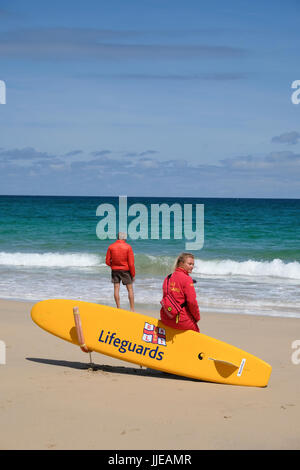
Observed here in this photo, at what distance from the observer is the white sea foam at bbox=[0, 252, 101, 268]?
60.1 feet

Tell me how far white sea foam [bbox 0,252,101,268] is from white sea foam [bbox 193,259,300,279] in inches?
143

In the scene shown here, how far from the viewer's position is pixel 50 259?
19.1 meters

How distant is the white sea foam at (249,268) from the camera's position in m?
16.2

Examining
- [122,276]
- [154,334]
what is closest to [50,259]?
[122,276]

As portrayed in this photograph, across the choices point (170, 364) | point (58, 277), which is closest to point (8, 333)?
point (170, 364)

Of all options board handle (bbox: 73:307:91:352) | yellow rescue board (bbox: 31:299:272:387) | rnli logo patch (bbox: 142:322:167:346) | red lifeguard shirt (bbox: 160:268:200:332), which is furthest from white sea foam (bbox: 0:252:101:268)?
red lifeguard shirt (bbox: 160:268:200:332)

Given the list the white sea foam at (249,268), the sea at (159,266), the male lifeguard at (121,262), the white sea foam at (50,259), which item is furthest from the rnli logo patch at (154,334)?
the white sea foam at (50,259)

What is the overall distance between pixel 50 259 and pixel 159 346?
46.5 ft

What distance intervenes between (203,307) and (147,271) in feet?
19.2

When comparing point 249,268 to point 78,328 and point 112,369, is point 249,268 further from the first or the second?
point 78,328

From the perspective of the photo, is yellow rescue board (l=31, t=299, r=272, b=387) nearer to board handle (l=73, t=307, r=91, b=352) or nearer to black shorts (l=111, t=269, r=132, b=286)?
board handle (l=73, t=307, r=91, b=352)

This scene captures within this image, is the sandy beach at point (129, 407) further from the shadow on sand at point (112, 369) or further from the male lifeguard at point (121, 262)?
the male lifeguard at point (121, 262)

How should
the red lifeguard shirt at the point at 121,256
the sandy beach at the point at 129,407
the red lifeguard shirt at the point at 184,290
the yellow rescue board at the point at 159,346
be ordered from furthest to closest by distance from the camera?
the red lifeguard shirt at the point at 121,256 < the yellow rescue board at the point at 159,346 < the red lifeguard shirt at the point at 184,290 < the sandy beach at the point at 129,407

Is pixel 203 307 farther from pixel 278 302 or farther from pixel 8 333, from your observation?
pixel 8 333
